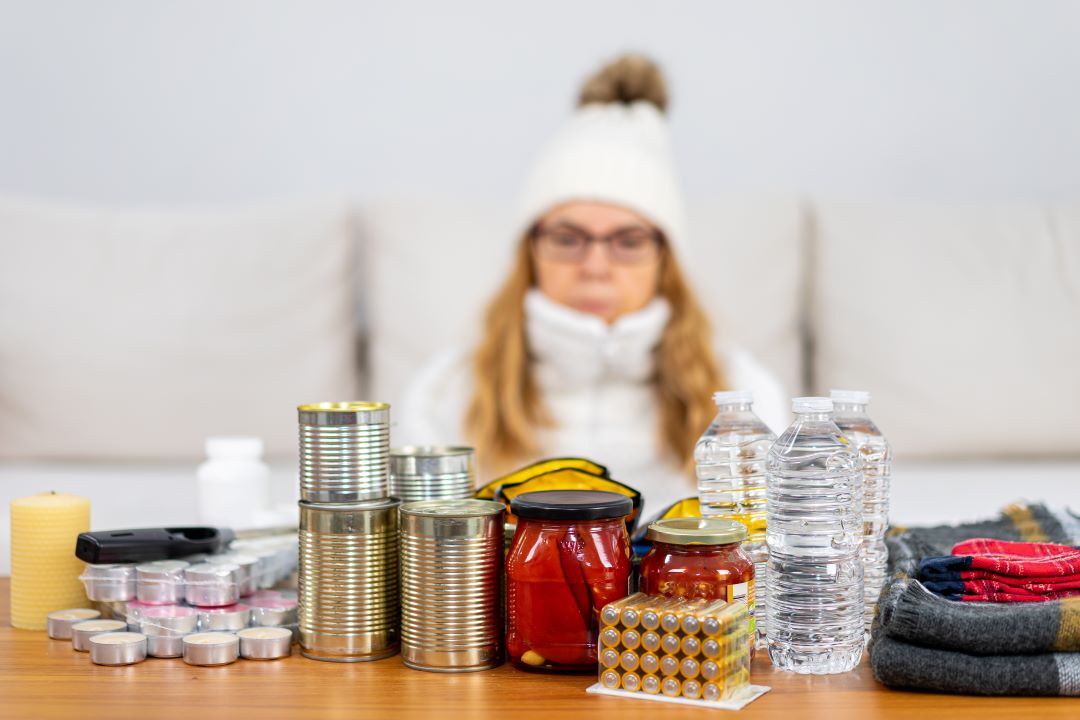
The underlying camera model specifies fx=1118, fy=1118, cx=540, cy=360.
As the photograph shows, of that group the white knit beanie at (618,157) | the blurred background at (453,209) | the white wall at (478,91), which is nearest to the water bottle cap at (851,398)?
the blurred background at (453,209)

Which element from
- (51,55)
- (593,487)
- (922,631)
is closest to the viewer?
(922,631)

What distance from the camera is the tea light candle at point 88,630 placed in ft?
2.76

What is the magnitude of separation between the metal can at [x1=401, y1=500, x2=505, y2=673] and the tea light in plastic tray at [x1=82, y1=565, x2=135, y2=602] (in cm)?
25

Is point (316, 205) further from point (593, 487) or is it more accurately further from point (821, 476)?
point (821, 476)

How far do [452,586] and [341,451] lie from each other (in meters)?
0.12

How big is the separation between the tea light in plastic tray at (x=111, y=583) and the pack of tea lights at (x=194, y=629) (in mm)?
11

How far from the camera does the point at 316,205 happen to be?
88.7 inches

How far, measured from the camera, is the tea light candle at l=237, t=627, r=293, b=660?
Answer: 81 cm

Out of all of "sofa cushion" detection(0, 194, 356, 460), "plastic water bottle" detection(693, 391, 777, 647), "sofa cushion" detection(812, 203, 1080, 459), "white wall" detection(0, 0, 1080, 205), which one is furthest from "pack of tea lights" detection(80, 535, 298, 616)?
"white wall" detection(0, 0, 1080, 205)

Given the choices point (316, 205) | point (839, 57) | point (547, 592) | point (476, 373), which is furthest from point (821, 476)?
point (839, 57)

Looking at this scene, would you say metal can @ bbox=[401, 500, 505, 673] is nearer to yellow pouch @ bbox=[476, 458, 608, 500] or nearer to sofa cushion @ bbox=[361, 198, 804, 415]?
yellow pouch @ bbox=[476, 458, 608, 500]

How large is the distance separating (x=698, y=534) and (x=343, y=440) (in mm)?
255

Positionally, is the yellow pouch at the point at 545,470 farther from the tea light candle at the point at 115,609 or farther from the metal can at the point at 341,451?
the tea light candle at the point at 115,609

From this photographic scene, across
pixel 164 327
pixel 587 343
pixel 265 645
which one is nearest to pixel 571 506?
pixel 265 645
